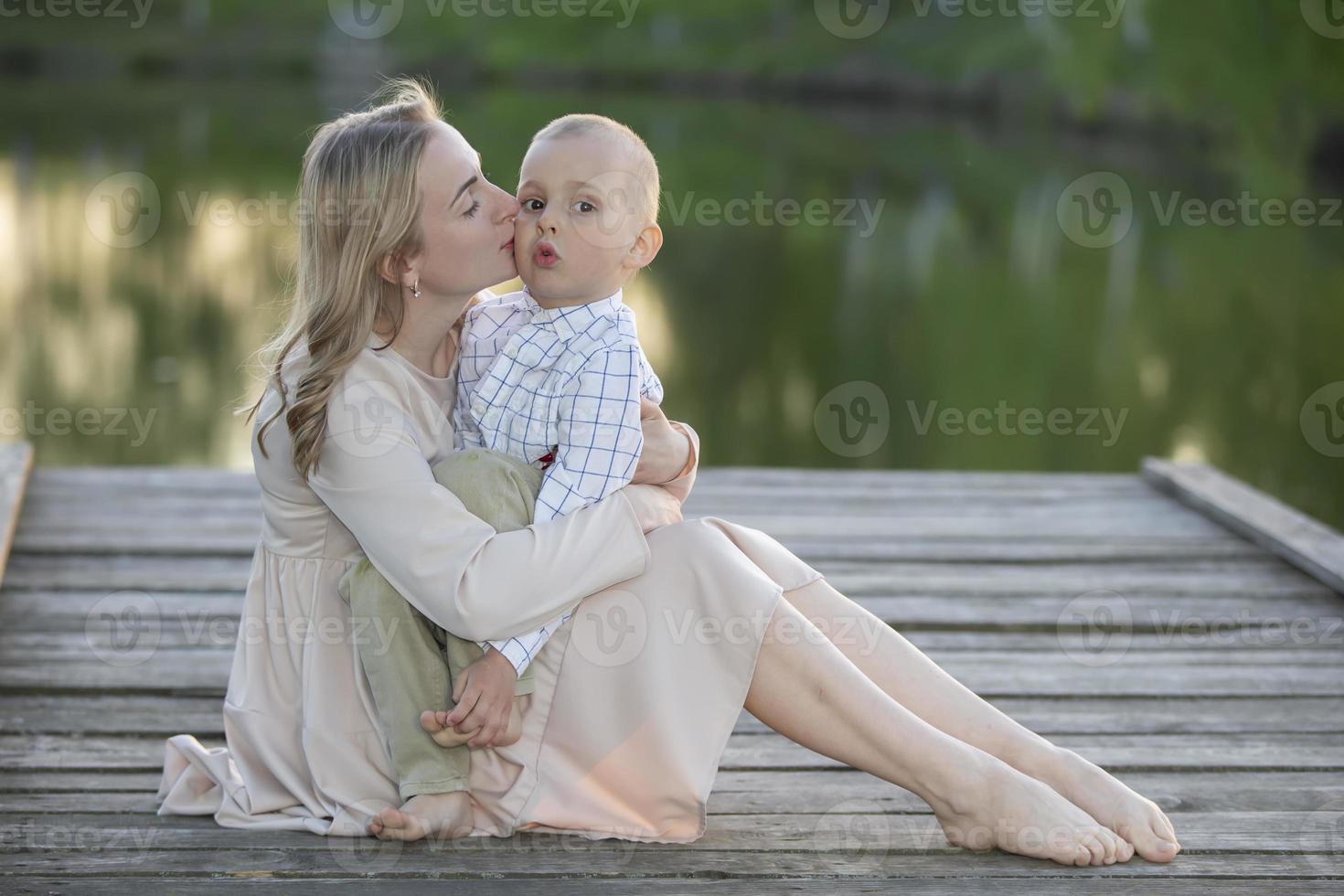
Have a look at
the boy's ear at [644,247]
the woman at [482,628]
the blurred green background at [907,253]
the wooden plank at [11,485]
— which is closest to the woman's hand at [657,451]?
the woman at [482,628]

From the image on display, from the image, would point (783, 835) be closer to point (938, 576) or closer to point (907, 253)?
point (938, 576)

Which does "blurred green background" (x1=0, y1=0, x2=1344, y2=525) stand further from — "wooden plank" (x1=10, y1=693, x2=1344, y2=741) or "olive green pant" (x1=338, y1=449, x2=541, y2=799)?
"olive green pant" (x1=338, y1=449, x2=541, y2=799)

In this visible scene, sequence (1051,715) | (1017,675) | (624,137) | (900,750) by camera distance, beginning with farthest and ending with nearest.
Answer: (1017,675)
(1051,715)
(624,137)
(900,750)

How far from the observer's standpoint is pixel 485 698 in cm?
213

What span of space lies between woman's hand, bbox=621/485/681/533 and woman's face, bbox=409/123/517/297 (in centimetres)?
37

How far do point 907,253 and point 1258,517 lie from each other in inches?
400

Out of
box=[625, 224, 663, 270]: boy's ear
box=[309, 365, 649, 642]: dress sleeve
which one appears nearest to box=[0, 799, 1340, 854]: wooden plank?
box=[309, 365, 649, 642]: dress sleeve

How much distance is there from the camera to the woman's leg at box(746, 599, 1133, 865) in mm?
2215

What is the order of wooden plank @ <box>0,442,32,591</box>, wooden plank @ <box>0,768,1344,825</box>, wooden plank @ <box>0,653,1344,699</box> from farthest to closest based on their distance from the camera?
wooden plank @ <box>0,442,32,591</box> → wooden plank @ <box>0,653,1344,699</box> → wooden plank @ <box>0,768,1344,825</box>

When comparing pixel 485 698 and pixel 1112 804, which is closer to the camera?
pixel 485 698

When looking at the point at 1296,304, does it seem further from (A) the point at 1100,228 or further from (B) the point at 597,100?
(B) the point at 597,100

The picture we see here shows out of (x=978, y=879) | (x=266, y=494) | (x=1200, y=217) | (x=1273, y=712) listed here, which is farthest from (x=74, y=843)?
(x=1200, y=217)

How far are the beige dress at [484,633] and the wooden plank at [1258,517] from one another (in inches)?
86.1

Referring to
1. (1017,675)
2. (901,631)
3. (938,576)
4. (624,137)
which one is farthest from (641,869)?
(938,576)
